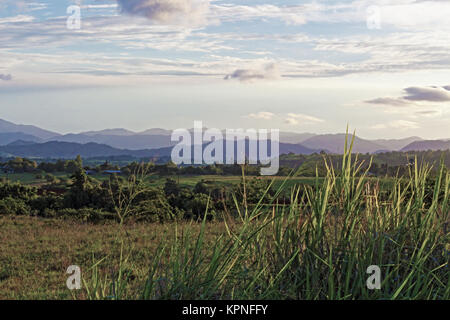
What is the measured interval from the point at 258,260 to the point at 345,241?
731 mm

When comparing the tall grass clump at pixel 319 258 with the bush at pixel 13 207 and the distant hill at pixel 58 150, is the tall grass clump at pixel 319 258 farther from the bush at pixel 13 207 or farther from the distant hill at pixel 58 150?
the distant hill at pixel 58 150

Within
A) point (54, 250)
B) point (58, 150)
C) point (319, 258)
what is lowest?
point (58, 150)

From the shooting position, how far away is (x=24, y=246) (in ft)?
34.1

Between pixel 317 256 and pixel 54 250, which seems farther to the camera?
pixel 54 250

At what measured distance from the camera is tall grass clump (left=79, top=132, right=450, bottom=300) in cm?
337

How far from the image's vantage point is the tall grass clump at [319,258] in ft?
11.1

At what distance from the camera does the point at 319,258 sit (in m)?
Result: 3.29

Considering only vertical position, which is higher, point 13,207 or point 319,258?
point 319,258

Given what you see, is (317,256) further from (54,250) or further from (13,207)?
(13,207)

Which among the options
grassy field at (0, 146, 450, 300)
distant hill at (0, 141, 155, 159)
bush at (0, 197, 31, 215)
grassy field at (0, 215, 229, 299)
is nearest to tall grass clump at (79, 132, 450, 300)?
grassy field at (0, 146, 450, 300)

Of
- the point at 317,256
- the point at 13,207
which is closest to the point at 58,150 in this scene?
the point at 13,207

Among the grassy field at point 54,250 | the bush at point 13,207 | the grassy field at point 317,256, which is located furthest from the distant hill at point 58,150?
the grassy field at point 317,256

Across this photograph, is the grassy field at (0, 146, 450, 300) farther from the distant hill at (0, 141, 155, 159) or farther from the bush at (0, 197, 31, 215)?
the distant hill at (0, 141, 155, 159)

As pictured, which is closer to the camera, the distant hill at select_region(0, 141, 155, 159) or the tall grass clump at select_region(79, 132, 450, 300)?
the tall grass clump at select_region(79, 132, 450, 300)
